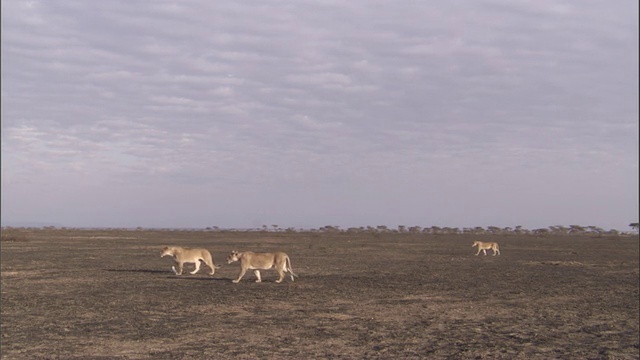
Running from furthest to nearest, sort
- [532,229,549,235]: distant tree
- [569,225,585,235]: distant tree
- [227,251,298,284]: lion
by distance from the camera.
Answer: [569,225,585,235]: distant tree < [532,229,549,235]: distant tree < [227,251,298,284]: lion

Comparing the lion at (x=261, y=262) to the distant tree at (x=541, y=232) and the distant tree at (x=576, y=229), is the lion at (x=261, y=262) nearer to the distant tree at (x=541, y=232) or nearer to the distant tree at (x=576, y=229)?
the distant tree at (x=541, y=232)

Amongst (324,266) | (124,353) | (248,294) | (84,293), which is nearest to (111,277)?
(84,293)

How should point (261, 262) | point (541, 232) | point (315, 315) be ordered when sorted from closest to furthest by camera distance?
1. point (315, 315)
2. point (261, 262)
3. point (541, 232)

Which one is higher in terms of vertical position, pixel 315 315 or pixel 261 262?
pixel 261 262

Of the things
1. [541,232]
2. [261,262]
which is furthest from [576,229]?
[261,262]

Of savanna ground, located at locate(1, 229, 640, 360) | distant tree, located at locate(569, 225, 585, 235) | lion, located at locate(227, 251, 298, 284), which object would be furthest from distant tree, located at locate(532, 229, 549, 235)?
lion, located at locate(227, 251, 298, 284)

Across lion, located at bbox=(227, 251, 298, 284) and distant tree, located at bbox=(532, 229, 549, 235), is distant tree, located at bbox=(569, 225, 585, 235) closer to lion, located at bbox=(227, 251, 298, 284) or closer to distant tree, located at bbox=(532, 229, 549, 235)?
distant tree, located at bbox=(532, 229, 549, 235)

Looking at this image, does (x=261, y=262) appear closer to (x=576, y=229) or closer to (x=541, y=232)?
(x=541, y=232)

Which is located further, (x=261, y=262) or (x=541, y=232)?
(x=541, y=232)

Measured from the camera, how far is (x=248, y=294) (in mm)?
16562

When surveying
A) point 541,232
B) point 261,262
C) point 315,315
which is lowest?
point 315,315

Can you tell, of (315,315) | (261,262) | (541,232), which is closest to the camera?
(315,315)

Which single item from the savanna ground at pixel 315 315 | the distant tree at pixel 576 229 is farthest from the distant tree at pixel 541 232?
the savanna ground at pixel 315 315

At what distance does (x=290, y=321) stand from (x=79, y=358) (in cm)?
449
